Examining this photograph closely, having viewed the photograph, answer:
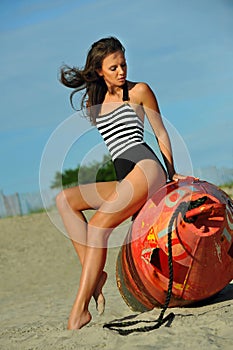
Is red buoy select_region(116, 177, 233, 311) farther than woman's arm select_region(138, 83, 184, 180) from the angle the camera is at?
No

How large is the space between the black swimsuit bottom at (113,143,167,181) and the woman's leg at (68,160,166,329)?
57mm

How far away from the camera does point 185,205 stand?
4793 mm

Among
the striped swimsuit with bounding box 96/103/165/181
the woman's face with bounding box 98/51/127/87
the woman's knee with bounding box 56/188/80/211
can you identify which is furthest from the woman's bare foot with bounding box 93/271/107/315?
the woman's face with bounding box 98/51/127/87

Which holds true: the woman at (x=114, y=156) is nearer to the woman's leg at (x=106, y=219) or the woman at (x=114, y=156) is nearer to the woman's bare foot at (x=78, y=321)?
the woman's leg at (x=106, y=219)

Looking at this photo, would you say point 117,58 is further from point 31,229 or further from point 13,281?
point 31,229

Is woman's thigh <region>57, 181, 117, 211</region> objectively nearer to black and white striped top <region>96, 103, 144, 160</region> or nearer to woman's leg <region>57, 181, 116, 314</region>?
woman's leg <region>57, 181, 116, 314</region>

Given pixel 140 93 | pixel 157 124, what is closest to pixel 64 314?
pixel 157 124

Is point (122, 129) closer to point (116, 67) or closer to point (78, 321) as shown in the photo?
point (116, 67)

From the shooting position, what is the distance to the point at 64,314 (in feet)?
22.1

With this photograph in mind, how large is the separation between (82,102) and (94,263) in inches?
59.9

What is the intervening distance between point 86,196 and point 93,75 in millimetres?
1053

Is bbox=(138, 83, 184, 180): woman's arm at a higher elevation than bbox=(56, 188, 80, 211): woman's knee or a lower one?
higher

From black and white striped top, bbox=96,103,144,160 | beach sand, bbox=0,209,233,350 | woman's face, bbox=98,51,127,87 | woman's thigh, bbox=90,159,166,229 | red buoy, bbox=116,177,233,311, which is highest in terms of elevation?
woman's face, bbox=98,51,127,87

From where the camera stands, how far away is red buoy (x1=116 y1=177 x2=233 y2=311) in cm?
474
